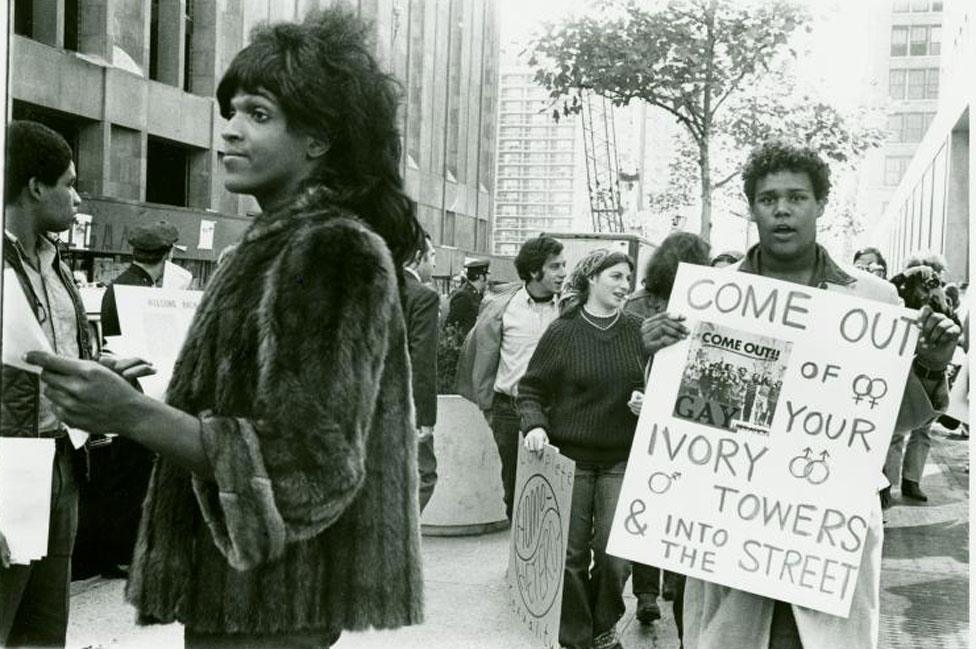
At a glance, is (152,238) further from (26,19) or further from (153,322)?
(153,322)

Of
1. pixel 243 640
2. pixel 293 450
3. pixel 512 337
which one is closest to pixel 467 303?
pixel 512 337

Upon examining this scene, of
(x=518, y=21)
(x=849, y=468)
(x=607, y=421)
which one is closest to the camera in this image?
(x=849, y=468)

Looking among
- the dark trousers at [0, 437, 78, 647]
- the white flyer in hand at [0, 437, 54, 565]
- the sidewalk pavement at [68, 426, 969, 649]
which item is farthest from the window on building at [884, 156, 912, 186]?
the white flyer in hand at [0, 437, 54, 565]

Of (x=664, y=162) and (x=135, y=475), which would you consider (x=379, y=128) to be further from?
(x=664, y=162)

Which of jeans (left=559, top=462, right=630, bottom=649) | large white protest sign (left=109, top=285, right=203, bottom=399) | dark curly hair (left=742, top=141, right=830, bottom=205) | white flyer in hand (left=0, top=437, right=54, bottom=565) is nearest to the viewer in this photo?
white flyer in hand (left=0, top=437, right=54, bottom=565)

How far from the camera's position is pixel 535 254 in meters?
6.68

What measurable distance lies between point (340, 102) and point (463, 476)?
5.88 metres

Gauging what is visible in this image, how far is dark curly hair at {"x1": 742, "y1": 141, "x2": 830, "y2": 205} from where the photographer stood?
124 inches

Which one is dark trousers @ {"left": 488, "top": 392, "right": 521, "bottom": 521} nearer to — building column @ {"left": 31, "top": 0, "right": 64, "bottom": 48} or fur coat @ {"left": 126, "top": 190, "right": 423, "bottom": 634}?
building column @ {"left": 31, "top": 0, "right": 64, "bottom": 48}

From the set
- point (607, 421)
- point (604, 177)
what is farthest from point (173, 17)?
point (607, 421)

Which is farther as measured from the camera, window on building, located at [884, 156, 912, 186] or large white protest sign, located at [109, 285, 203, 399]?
window on building, located at [884, 156, 912, 186]

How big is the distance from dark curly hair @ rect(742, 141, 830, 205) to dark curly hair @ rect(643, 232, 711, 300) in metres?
2.40

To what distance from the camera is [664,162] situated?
49.7ft

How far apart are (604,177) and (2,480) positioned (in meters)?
13.0
